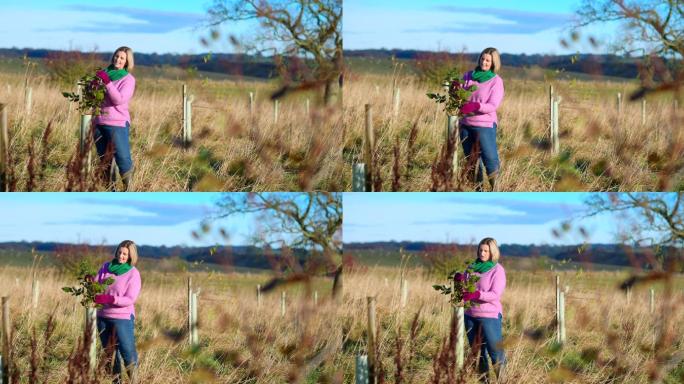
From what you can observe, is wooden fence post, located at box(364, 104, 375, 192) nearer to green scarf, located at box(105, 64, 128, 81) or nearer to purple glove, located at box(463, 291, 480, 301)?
purple glove, located at box(463, 291, 480, 301)

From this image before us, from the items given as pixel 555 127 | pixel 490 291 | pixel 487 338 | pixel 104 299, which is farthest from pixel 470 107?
pixel 104 299

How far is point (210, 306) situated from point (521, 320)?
2.87 m

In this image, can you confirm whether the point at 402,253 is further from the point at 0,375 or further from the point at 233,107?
the point at 0,375

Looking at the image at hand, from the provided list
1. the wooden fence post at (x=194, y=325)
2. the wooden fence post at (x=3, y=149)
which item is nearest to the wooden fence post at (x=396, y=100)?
the wooden fence post at (x=194, y=325)

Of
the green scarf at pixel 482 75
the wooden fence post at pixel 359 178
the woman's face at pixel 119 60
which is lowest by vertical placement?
the wooden fence post at pixel 359 178

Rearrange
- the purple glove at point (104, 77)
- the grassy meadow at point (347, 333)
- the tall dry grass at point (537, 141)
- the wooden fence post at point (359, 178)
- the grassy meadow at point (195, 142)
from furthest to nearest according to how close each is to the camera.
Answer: the tall dry grass at point (537, 141) < the grassy meadow at point (195, 142) < the wooden fence post at point (359, 178) < the grassy meadow at point (347, 333) < the purple glove at point (104, 77)

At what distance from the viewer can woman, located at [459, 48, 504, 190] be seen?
7.48m

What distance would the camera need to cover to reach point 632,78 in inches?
413

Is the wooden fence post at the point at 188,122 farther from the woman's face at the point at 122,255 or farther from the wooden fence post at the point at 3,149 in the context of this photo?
the woman's face at the point at 122,255

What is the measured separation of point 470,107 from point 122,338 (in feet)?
10.2

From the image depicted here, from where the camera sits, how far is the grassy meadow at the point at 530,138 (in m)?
8.13

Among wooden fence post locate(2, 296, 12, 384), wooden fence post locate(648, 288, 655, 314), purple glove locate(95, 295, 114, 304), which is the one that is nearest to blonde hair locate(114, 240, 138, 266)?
purple glove locate(95, 295, 114, 304)

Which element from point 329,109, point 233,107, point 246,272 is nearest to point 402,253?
point 329,109

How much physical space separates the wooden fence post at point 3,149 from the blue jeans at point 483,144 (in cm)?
358
